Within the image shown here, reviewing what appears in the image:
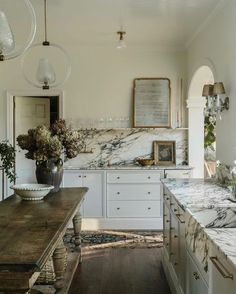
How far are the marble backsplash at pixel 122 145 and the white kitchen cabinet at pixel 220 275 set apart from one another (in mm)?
4354

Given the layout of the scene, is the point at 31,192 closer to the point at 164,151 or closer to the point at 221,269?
the point at 221,269

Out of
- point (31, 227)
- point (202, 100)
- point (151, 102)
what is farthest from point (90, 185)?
point (31, 227)

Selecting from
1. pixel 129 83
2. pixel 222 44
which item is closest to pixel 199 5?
pixel 222 44

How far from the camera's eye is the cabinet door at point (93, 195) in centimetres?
587

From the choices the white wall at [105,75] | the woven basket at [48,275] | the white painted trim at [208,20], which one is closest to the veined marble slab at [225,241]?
the woven basket at [48,275]

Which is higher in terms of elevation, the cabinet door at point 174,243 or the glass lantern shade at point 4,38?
the glass lantern shade at point 4,38

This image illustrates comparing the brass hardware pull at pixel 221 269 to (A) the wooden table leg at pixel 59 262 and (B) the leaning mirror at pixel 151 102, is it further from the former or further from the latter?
(B) the leaning mirror at pixel 151 102

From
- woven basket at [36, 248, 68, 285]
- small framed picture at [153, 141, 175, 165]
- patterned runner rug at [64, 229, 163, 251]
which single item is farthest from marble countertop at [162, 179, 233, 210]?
small framed picture at [153, 141, 175, 165]

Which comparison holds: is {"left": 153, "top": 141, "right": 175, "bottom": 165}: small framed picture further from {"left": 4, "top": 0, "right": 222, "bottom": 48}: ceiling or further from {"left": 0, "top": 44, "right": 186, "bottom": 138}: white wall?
{"left": 4, "top": 0, "right": 222, "bottom": 48}: ceiling

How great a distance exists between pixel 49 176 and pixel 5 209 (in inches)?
28.7

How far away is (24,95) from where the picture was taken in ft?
20.3

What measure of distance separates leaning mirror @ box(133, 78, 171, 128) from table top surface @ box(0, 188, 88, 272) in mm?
2859

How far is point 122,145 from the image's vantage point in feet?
20.6

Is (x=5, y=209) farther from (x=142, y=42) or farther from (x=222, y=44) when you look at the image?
(x=142, y=42)
